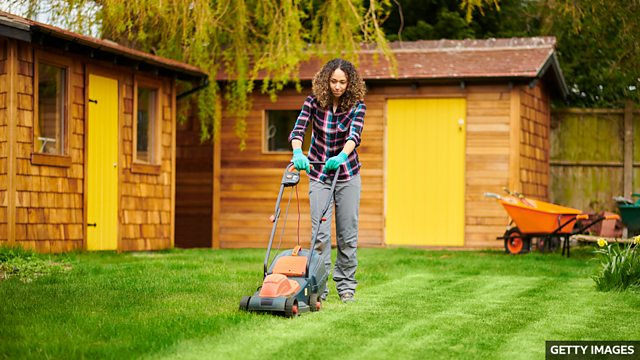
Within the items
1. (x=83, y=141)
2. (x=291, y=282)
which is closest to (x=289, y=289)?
(x=291, y=282)

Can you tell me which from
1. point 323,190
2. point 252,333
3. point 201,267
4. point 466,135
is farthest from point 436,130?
point 252,333

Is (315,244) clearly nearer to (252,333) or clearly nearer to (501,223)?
(252,333)

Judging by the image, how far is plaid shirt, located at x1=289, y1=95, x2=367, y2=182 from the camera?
24.3 feet

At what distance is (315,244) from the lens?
7207 millimetres

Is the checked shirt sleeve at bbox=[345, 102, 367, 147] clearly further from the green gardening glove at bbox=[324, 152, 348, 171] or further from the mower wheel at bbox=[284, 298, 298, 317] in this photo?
the mower wheel at bbox=[284, 298, 298, 317]

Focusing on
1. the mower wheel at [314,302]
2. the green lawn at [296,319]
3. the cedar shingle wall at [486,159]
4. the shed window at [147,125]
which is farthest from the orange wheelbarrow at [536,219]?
the mower wheel at [314,302]

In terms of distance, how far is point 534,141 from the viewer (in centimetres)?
1686

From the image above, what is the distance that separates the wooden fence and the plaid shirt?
35.7 feet

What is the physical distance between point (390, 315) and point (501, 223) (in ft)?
30.1

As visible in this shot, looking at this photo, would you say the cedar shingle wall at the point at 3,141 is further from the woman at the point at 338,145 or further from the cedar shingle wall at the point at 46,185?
the woman at the point at 338,145

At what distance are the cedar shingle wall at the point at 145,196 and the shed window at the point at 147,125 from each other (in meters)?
0.13

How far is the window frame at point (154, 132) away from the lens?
46.8 feet

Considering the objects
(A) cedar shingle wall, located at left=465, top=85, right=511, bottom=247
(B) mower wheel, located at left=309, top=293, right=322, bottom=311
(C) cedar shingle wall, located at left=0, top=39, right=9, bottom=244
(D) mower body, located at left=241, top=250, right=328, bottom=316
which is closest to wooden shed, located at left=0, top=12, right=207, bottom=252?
(C) cedar shingle wall, located at left=0, top=39, right=9, bottom=244

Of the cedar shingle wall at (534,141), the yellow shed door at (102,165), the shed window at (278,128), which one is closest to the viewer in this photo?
the yellow shed door at (102,165)
